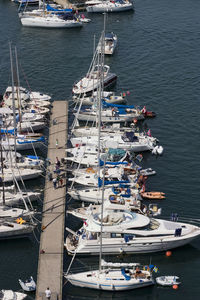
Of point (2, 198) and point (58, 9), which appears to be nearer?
point (2, 198)

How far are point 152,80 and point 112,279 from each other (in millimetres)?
56219

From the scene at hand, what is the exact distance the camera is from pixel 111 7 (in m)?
142

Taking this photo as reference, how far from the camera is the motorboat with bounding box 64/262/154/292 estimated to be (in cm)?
6328

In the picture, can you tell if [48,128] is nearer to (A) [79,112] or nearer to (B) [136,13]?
(A) [79,112]

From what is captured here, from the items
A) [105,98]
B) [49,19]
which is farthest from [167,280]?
[49,19]

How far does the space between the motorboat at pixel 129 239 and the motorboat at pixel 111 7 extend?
279 ft

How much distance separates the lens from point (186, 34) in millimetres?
131625

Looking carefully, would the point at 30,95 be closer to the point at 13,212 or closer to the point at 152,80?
the point at 152,80

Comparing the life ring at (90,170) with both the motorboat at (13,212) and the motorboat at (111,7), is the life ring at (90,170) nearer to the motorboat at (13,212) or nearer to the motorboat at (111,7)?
the motorboat at (13,212)

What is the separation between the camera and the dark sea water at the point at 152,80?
67625 millimetres

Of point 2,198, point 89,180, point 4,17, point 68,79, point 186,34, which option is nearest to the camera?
point 2,198

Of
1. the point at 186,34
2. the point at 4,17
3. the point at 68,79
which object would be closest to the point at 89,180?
the point at 68,79

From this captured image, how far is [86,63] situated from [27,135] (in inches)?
1318

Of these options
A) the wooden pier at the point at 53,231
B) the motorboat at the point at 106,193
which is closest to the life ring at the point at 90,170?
the wooden pier at the point at 53,231
